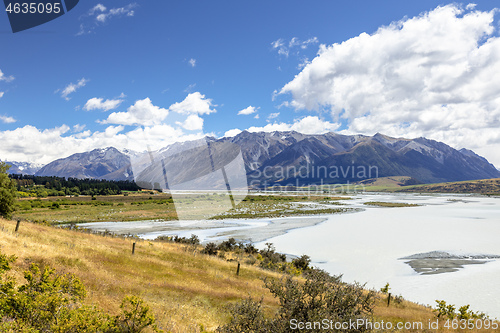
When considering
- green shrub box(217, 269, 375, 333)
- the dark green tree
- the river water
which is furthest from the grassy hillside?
the dark green tree

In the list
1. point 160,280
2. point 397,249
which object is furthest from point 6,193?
point 397,249

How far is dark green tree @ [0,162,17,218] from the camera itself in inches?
1337

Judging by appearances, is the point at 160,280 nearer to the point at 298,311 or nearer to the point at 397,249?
the point at 298,311

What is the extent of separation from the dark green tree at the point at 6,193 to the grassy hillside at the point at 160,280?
1320 centimetres

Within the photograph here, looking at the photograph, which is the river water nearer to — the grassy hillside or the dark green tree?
the grassy hillside

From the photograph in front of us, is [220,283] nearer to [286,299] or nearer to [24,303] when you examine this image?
[286,299]

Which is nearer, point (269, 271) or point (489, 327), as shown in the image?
point (489, 327)

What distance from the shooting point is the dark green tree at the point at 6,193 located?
34.0m

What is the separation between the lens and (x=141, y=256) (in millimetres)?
25781

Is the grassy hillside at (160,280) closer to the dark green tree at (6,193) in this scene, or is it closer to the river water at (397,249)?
the river water at (397,249)

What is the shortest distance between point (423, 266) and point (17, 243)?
36.9 meters

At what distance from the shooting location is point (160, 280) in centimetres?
2003

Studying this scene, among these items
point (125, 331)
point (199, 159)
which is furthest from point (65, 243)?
point (125, 331)

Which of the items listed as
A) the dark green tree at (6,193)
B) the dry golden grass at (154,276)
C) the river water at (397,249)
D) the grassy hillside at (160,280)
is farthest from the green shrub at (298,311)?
the dark green tree at (6,193)
